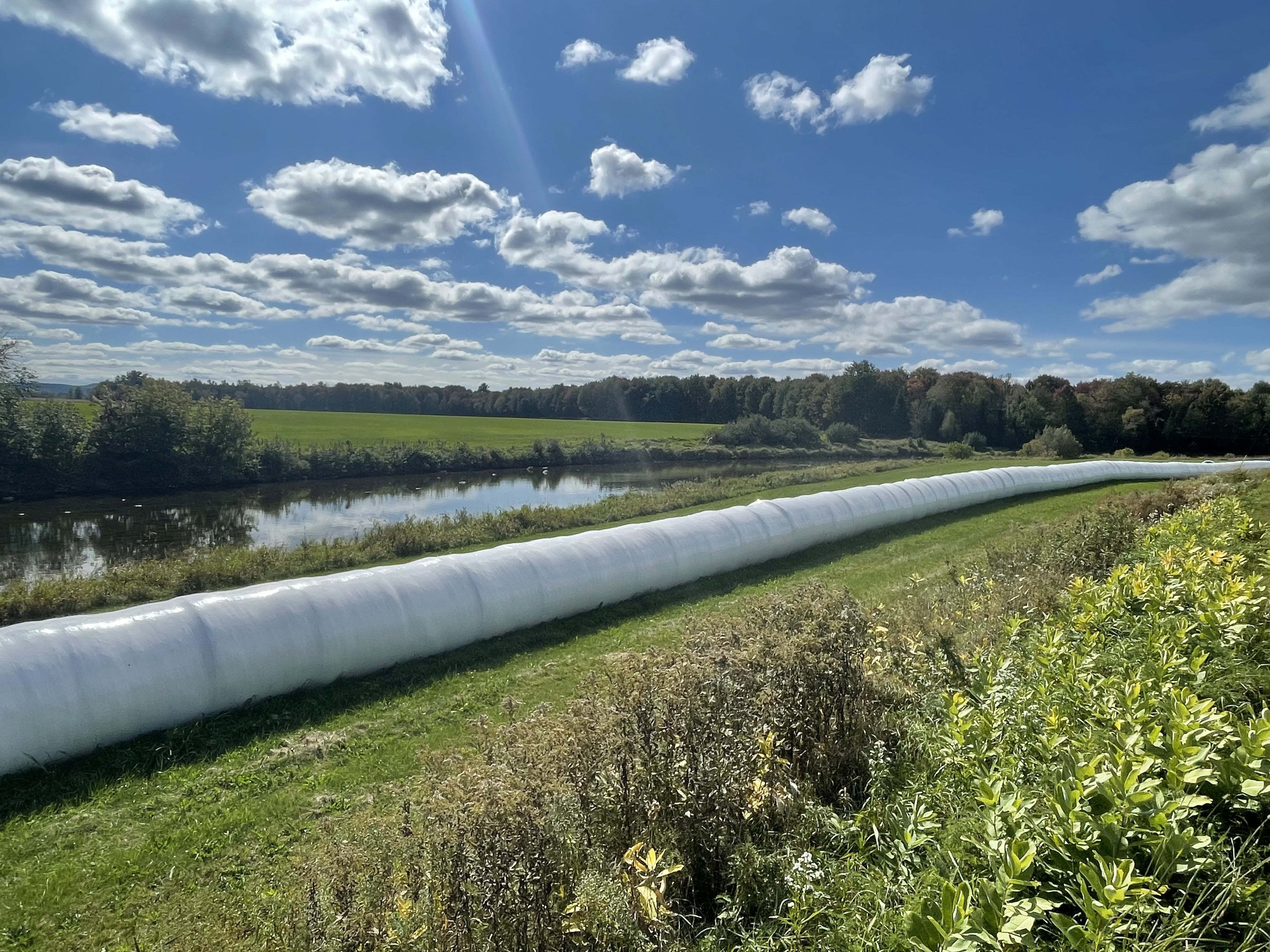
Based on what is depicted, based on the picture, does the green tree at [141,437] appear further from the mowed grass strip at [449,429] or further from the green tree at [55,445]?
the mowed grass strip at [449,429]

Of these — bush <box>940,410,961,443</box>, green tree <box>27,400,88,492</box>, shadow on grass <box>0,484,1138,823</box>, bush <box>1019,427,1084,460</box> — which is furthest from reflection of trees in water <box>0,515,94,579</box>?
bush <box>940,410,961,443</box>

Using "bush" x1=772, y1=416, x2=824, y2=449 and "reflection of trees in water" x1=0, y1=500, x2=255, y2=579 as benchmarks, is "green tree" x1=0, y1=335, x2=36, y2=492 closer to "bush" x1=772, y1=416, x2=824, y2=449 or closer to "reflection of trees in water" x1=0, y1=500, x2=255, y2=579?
"reflection of trees in water" x1=0, y1=500, x2=255, y2=579

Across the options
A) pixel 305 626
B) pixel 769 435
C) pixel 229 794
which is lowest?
pixel 229 794

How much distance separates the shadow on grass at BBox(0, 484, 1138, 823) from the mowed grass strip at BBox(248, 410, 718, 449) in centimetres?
4365

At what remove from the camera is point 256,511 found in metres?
33.8

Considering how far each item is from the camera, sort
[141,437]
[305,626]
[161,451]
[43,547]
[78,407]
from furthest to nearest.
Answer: [78,407] < [161,451] < [141,437] < [43,547] < [305,626]

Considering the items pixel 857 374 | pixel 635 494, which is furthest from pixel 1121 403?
pixel 635 494

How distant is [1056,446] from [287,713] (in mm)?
58705

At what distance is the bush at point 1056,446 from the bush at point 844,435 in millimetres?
16735

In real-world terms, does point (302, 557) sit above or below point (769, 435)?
below

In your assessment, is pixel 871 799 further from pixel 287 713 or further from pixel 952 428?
pixel 952 428

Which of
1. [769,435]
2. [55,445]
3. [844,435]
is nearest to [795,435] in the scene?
[769,435]

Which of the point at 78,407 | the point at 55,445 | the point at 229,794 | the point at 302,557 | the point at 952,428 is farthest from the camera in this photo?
the point at 952,428

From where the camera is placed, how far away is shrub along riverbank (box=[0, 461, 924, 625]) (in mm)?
14117
